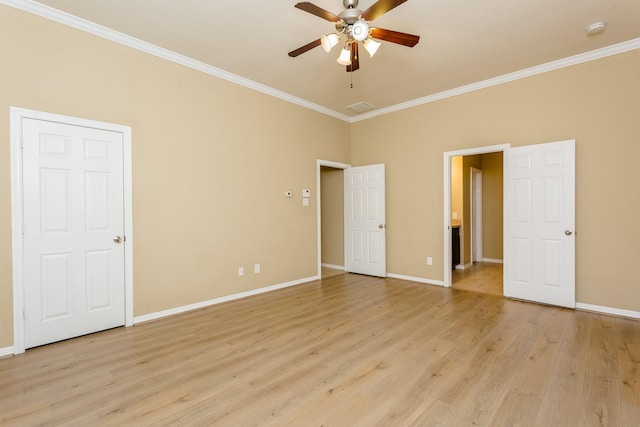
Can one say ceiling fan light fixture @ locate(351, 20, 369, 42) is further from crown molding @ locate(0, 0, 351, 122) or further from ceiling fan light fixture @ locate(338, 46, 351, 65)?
crown molding @ locate(0, 0, 351, 122)

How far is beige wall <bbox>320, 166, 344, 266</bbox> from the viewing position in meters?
6.38

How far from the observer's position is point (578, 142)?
380 cm

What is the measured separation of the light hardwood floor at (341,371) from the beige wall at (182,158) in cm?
70

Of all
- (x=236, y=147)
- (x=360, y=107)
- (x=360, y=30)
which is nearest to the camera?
(x=360, y=30)

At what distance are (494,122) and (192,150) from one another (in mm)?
4216

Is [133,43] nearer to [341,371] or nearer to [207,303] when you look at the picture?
[207,303]

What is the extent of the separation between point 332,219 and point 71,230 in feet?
14.5

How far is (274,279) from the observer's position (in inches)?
189

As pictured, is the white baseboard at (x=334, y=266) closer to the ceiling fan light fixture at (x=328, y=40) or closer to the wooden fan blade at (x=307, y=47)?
the wooden fan blade at (x=307, y=47)

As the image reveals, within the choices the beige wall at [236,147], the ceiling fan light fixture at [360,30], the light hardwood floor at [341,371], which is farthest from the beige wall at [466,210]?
the ceiling fan light fixture at [360,30]

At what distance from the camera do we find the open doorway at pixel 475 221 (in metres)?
5.13

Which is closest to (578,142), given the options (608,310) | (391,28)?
(608,310)

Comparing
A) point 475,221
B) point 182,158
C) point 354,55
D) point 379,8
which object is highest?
point 379,8

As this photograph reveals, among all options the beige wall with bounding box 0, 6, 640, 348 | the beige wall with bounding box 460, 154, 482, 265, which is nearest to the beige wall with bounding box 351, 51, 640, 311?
the beige wall with bounding box 0, 6, 640, 348
